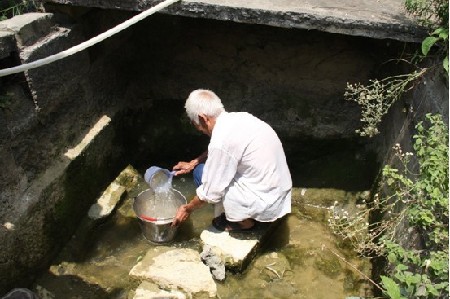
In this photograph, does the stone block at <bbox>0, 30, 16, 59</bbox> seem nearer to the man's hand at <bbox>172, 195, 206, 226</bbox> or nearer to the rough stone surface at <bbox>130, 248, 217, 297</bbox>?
the man's hand at <bbox>172, 195, 206, 226</bbox>

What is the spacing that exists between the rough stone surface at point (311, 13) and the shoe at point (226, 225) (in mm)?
1678

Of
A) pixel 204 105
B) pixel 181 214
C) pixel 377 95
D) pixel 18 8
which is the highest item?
pixel 18 8

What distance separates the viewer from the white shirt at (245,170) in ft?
12.4

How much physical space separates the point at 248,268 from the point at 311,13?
2.12 metres

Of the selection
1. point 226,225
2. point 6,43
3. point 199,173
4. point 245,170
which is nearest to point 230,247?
point 226,225

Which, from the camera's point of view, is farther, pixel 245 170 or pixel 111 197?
pixel 111 197

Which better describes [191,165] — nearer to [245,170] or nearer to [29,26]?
[245,170]

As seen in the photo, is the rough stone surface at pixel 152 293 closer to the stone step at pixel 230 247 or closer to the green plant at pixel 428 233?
the stone step at pixel 230 247

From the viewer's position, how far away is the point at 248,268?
4.13 meters

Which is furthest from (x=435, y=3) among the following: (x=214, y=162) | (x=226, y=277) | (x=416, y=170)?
(x=226, y=277)

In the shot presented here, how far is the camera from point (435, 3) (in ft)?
11.7

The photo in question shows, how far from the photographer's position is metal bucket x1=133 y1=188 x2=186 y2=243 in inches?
172

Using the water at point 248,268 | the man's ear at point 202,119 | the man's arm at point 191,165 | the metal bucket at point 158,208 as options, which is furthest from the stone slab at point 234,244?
the man's ear at point 202,119

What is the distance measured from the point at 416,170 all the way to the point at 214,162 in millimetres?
1482
